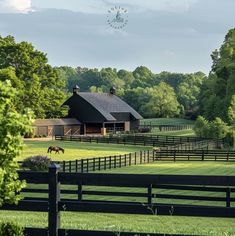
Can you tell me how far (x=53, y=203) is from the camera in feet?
24.5

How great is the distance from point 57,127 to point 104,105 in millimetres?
11036

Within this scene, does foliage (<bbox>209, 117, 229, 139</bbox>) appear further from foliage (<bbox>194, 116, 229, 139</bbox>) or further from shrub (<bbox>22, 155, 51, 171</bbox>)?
shrub (<bbox>22, 155, 51, 171</bbox>)

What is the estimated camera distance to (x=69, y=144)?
6338 cm

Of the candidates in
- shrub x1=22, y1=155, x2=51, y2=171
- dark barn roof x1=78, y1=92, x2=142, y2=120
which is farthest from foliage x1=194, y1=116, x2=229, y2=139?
shrub x1=22, y1=155, x2=51, y2=171

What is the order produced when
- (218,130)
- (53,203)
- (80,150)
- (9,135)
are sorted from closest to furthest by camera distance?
(9,135), (53,203), (80,150), (218,130)

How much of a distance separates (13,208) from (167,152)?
37.5 m

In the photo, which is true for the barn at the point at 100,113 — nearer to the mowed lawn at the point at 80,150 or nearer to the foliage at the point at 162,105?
the mowed lawn at the point at 80,150

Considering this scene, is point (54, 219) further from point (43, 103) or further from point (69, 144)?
point (43, 103)

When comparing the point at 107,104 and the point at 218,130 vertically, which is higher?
the point at 107,104

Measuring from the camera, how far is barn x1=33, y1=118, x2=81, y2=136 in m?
76.9

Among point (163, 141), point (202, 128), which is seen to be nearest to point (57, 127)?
point (163, 141)

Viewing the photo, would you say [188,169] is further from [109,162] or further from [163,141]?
[163,141]

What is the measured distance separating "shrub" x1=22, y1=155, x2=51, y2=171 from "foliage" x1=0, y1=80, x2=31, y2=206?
24.8 meters

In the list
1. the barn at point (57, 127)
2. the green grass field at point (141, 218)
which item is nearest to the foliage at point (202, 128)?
the green grass field at point (141, 218)
